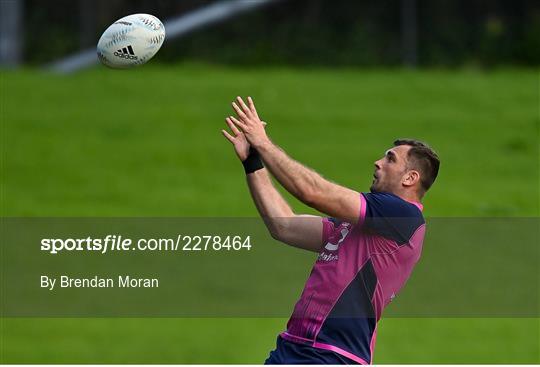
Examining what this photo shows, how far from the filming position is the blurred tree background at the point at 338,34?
83.7 ft

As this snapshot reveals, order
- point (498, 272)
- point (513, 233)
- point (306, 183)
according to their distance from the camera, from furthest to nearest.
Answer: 1. point (513, 233)
2. point (498, 272)
3. point (306, 183)

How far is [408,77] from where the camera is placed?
25.1 m

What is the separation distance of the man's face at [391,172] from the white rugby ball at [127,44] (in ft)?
5.50

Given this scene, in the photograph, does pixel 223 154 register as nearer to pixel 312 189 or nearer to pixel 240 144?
pixel 240 144

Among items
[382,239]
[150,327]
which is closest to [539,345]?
[150,327]

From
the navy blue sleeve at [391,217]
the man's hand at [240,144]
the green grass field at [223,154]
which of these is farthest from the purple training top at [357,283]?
the green grass field at [223,154]

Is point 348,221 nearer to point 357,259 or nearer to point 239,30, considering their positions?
point 357,259

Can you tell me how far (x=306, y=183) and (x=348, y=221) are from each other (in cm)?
31

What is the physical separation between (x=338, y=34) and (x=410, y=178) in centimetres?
2008

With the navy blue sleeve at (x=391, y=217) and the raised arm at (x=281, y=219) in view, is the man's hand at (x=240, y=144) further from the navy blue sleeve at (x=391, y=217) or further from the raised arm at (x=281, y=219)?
the navy blue sleeve at (x=391, y=217)

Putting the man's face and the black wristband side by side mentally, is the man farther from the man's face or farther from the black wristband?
the black wristband

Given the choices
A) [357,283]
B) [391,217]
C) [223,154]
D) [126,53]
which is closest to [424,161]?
[391,217]

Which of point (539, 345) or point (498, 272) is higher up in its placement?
point (498, 272)

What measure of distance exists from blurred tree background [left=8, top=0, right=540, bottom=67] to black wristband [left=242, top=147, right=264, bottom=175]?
62.3ft
